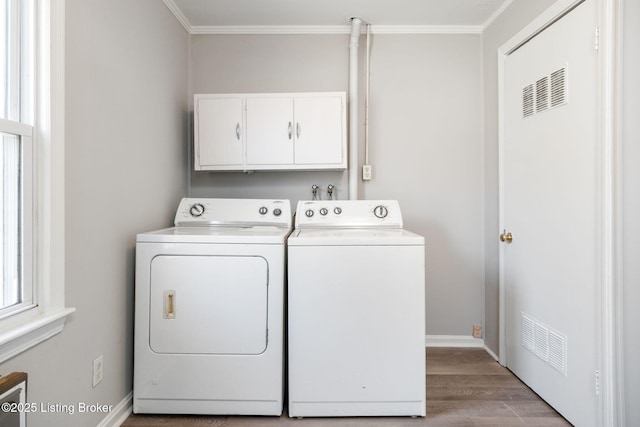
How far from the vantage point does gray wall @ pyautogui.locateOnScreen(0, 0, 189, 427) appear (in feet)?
4.03

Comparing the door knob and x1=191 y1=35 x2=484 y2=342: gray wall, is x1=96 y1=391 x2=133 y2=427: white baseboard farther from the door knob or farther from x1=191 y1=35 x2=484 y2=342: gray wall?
the door knob

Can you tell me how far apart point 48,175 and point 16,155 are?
10 cm

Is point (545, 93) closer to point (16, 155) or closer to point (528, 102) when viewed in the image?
point (528, 102)

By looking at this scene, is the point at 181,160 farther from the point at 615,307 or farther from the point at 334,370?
the point at 615,307

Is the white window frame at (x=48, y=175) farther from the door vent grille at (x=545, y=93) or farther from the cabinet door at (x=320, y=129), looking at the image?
the door vent grille at (x=545, y=93)

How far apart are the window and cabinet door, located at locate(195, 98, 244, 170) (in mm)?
1036

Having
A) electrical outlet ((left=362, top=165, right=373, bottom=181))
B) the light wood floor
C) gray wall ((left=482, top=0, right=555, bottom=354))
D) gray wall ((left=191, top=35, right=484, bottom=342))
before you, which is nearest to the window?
the light wood floor

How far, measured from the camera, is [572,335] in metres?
1.52

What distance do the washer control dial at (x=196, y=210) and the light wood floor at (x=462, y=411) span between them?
1087mm

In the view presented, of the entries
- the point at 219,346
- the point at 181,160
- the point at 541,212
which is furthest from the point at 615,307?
the point at 181,160

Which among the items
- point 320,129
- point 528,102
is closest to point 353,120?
point 320,129

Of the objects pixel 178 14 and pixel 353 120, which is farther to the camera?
pixel 353 120

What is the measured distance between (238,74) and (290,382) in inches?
81.1

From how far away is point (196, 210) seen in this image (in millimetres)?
2057
